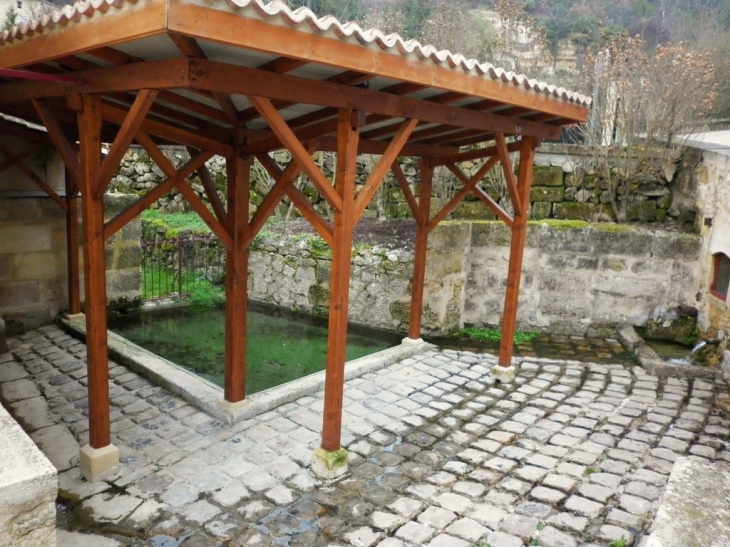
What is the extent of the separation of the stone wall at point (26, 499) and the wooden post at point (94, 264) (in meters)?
1.77

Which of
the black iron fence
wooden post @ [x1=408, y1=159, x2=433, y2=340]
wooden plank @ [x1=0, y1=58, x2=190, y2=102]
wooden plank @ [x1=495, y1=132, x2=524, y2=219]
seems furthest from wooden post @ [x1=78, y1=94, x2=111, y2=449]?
the black iron fence

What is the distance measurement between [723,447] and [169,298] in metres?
8.12

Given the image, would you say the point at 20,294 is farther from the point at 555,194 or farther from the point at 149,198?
the point at 555,194

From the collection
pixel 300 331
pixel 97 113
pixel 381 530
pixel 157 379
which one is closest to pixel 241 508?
pixel 381 530

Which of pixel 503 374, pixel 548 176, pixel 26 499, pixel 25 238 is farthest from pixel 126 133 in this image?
pixel 548 176

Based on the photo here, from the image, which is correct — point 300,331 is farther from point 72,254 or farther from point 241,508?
point 241,508

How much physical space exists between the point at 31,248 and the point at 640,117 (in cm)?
898

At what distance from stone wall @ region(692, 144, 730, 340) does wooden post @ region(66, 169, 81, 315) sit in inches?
326

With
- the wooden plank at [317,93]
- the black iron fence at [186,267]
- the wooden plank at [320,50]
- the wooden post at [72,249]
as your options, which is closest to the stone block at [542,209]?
the wooden plank at [317,93]

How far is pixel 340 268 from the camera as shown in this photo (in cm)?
377

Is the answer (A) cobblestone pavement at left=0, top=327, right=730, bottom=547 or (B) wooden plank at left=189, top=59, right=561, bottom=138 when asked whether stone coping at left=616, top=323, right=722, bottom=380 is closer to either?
(A) cobblestone pavement at left=0, top=327, right=730, bottom=547

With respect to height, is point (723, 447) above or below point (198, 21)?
below

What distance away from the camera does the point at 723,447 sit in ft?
14.8

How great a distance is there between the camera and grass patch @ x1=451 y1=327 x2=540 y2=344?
8008 millimetres
